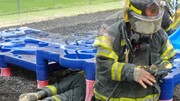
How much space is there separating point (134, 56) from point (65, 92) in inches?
41.1

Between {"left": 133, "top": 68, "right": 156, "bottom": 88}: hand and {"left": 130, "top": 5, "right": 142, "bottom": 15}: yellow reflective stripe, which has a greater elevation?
{"left": 130, "top": 5, "right": 142, "bottom": 15}: yellow reflective stripe

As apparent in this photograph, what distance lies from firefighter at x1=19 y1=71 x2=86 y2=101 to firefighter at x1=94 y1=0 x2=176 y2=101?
0.58 meters

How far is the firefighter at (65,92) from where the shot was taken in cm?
369

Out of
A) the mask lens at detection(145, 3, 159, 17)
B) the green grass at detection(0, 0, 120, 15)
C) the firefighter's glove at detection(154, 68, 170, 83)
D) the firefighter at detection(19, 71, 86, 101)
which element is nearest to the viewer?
the mask lens at detection(145, 3, 159, 17)

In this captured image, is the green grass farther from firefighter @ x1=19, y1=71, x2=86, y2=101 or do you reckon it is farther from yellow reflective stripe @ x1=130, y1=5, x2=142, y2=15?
yellow reflective stripe @ x1=130, y1=5, x2=142, y2=15

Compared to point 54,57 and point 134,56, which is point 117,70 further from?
point 54,57

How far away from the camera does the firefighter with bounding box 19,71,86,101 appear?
3.69 m

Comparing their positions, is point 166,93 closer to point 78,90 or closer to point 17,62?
point 78,90

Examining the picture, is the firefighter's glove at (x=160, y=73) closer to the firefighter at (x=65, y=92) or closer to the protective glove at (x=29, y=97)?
the firefighter at (x=65, y=92)

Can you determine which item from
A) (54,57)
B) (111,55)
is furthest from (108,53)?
(54,57)

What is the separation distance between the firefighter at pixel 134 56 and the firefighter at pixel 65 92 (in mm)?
583

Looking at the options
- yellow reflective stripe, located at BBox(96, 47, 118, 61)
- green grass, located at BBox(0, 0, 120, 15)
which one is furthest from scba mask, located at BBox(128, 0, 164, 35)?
green grass, located at BBox(0, 0, 120, 15)

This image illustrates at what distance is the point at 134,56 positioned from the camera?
3.00 meters

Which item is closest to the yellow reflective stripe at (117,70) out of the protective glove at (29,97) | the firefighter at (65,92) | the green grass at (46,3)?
the firefighter at (65,92)
